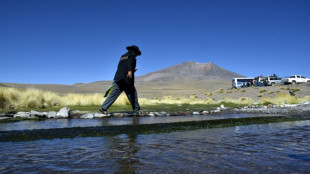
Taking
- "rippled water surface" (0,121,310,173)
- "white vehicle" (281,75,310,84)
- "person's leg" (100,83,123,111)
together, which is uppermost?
"white vehicle" (281,75,310,84)

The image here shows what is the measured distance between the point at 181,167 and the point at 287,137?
8.27ft

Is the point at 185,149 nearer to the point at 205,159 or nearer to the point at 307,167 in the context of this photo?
the point at 205,159

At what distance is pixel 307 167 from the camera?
244cm

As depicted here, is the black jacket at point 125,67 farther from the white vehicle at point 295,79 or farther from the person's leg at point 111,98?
the white vehicle at point 295,79

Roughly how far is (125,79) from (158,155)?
594cm

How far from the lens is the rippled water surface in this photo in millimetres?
2375

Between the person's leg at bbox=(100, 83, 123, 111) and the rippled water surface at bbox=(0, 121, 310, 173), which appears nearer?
the rippled water surface at bbox=(0, 121, 310, 173)

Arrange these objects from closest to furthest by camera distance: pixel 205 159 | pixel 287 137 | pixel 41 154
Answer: pixel 205 159, pixel 41 154, pixel 287 137

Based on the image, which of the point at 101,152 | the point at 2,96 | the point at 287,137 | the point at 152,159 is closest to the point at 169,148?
the point at 152,159

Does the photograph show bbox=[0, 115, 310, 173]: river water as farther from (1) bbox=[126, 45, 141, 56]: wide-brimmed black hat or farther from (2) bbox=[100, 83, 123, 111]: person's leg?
(1) bbox=[126, 45, 141, 56]: wide-brimmed black hat

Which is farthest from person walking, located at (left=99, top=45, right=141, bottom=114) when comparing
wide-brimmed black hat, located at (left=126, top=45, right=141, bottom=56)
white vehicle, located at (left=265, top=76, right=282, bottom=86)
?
white vehicle, located at (left=265, top=76, right=282, bottom=86)

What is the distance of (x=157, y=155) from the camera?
2.88m

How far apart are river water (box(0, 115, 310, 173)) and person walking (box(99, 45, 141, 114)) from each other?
179 inches

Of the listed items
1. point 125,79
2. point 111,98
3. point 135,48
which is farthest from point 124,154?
point 135,48
